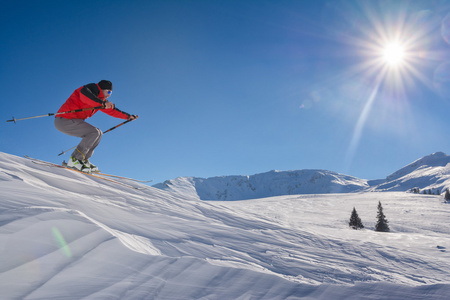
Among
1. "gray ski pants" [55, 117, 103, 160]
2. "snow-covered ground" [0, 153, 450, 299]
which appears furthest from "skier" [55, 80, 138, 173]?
"snow-covered ground" [0, 153, 450, 299]

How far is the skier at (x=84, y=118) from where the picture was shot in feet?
Result: 20.1

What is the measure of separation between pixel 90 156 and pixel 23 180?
2.35 meters

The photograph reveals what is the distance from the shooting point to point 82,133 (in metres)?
6.61

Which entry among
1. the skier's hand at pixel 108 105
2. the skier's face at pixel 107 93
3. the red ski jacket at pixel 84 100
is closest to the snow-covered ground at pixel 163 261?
the red ski jacket at pixel 84 100

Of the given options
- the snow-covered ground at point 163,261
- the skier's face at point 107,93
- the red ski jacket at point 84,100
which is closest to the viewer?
the snow-covered ground at point 163,261

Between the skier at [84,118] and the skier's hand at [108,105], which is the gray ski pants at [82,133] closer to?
the skier at [84,118]

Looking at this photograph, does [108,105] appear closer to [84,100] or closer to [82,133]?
[84,100]

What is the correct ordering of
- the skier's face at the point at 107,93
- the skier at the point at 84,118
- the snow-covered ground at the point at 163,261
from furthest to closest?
1. the skier's face at the point at 107,93
2. the skier at the point at 84,118
3. the snow-covered ground at the point at 163,261

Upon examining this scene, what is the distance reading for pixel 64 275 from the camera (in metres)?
2.45

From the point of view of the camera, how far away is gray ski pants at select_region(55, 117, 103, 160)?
6379mm

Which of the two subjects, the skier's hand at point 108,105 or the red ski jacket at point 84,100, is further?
the skier's hand at point 108,105

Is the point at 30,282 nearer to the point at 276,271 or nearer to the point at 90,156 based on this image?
the point at 276,271

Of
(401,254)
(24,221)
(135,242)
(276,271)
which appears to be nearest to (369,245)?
(401,254)

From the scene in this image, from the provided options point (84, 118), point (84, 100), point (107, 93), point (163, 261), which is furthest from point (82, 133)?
point (163, 261)
